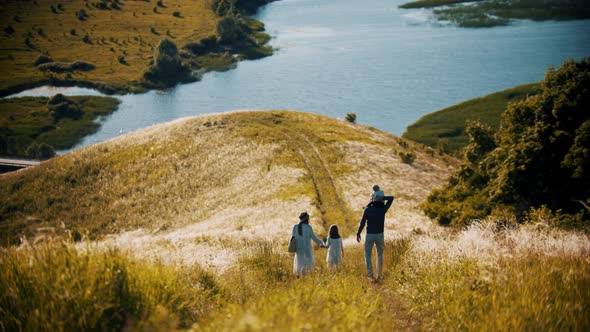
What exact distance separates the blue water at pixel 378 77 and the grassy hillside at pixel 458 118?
4.98 m

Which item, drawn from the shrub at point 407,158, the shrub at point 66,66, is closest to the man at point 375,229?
the shrub at point 407,158

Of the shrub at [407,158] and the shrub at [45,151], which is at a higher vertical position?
the shrub at [407,158]

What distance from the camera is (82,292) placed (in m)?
5.30

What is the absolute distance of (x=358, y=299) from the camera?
6902 millimetres

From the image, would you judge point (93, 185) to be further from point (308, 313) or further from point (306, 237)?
point (308, 313)

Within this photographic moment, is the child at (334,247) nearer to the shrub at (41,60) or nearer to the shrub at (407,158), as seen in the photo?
the shrub at (407,158)

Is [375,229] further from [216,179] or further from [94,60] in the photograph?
[94,60]

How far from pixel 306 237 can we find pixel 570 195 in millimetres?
19312

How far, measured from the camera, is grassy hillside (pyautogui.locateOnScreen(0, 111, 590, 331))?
557cm

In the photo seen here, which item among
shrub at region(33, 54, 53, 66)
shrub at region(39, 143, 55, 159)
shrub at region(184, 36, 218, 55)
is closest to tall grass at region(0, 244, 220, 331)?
shrub at region(39, 143, 55, 159)

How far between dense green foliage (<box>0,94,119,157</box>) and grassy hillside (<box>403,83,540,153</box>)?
342 feet

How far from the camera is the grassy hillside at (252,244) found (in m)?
5.57

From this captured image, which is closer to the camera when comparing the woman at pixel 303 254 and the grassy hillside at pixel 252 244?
the grassy hillside at pixel 252 244

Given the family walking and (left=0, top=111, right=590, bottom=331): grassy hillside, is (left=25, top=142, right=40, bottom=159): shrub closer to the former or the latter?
(left=0, top=111, right=590, bottom=331): grassy hillside
